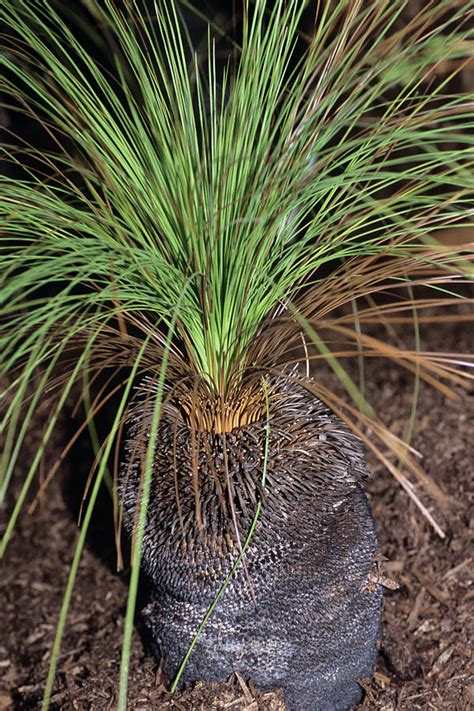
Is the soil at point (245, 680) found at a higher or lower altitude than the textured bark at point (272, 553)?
lower

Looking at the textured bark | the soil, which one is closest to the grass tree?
the textured bark

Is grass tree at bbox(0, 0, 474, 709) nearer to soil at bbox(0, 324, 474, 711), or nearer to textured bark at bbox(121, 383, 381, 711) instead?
textured bark at bbox(121, 383, 381, 711)

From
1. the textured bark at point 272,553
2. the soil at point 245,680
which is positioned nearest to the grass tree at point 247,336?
the textured bark at point 272,553

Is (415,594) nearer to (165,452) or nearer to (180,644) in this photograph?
(180,644)

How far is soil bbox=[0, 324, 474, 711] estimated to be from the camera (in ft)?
4.47

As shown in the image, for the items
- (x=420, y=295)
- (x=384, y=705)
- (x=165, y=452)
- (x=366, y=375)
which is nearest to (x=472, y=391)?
(x=366, y=375)

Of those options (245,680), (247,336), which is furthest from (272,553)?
(247,336)

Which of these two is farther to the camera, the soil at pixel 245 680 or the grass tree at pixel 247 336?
the soil at pixel 245 680

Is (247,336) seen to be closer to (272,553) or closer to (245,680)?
(272,553)

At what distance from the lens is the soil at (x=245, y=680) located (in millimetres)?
1361

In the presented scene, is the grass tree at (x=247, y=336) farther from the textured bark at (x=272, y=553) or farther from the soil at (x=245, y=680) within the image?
the soil at (x=245, y=680)

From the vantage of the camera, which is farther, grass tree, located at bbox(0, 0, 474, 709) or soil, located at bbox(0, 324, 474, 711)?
soil, located at bbox(0, 324, 474, 711)

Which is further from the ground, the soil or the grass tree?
the grass tree

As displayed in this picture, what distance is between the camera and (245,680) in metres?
1.23
